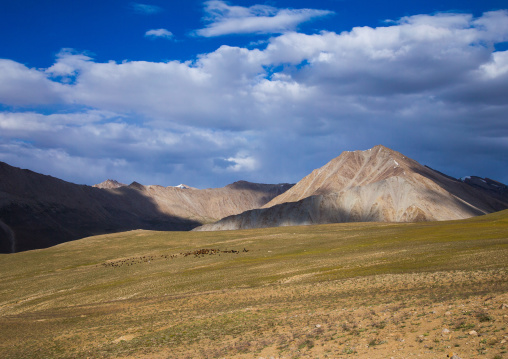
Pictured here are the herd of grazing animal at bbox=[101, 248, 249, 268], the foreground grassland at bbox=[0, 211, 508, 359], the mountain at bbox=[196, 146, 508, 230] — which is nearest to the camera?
the foreground grassland at bbox=[0, 211, 508, 359]

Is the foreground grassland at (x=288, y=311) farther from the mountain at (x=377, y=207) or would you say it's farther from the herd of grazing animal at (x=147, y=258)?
the mountain at (x=377, y=207)

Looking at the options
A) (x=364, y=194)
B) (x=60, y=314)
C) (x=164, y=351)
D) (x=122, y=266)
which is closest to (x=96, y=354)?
(x=164, y=351)

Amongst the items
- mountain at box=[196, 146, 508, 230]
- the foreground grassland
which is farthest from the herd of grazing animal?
mountain at box=[196, 146, 508, 230]

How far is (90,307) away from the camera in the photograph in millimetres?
32469

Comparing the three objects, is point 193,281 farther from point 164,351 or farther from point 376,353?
point 376,353

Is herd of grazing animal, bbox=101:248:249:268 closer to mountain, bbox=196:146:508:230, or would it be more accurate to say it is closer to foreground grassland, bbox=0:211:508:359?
foreground grassland, bbox=0:211:508:359

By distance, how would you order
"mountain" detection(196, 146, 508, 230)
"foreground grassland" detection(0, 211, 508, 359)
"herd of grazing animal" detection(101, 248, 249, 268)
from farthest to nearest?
"mountain" detection(196, 146, 508, 230)
"herd of grazing animal" detection(101, 248, 249, 268)
"foreground grassland" detection(0, 211, 508, 359)

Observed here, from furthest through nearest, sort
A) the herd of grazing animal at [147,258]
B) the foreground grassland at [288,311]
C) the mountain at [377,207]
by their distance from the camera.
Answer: the mountain at [377,207] → the herd of grazing animal at [147,258] → the foreground grassland at [288,311]

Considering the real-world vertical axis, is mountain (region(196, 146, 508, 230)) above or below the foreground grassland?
above

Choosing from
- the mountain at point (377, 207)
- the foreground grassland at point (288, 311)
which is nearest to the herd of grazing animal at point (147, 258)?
the foreground grassland at point (288, 311)

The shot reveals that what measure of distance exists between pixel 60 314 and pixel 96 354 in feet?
45.7

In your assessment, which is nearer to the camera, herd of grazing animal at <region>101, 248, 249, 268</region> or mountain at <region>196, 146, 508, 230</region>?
herd of grazing animal at <region>101, 248, 249, 268</region>

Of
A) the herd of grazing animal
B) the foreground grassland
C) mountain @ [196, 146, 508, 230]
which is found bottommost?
the herd of grazing animal

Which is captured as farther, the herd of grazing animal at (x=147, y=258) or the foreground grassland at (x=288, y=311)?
the herd of grazing animal at (x=147, y=258)
